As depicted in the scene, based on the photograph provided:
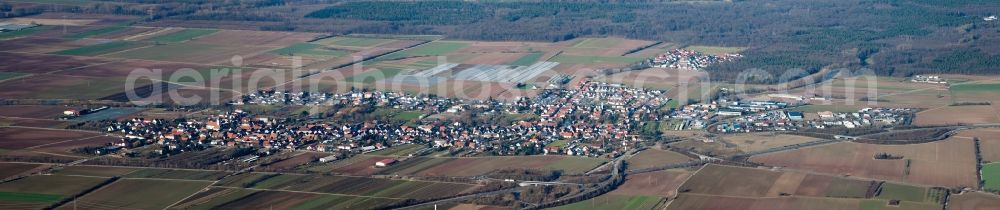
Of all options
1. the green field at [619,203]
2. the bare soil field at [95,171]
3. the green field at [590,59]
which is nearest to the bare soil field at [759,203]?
the green field at [619,203]

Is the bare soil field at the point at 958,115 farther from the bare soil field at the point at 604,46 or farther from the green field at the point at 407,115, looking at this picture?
the bare soil field at the point at 604,46

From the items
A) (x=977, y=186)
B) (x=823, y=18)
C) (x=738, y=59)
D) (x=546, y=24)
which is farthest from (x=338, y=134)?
(x=823, y=18)

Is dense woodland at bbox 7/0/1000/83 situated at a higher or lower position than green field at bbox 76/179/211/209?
higher

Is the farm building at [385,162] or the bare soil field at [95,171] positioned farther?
the farm building at [385,162]

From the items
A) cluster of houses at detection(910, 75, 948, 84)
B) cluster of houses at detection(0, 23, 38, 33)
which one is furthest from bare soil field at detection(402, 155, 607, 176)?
cluster of houses at detection(0, 23, 38, 33)

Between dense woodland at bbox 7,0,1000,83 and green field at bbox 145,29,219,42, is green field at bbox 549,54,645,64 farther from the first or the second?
green field at bbox 145,29,219,42

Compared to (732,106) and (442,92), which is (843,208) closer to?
(732,106)
